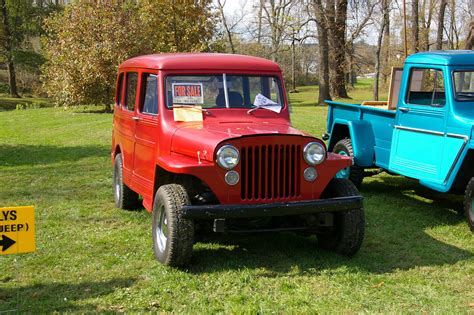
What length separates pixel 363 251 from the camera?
5.81m

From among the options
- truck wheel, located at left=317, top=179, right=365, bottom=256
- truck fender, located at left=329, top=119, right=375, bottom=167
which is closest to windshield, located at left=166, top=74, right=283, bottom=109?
truck wheel, located at left=317, top=179, right=365, bottom=256

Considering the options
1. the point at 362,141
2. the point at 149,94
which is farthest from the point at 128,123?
the point at 362,141

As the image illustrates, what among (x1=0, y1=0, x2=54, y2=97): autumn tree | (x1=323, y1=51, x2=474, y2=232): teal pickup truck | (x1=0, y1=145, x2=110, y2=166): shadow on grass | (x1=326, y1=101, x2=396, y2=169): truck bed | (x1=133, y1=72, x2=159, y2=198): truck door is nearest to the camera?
(x1=133, y1=72, x2=159, y2=198): truck door

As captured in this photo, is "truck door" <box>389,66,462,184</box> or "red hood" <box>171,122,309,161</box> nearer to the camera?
"red hood" <box>171,122,309,161</box>

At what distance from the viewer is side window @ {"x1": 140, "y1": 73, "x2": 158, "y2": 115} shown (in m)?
6.24

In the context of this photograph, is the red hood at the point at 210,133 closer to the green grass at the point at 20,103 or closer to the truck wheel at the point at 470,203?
the truck wheel at the point at 470,203

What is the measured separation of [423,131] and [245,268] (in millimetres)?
3336

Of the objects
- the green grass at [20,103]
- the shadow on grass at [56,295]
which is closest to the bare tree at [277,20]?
the green grass at [20,103]

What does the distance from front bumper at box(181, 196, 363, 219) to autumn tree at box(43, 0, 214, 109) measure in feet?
70.6

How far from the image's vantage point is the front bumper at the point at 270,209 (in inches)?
191

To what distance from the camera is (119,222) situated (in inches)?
277

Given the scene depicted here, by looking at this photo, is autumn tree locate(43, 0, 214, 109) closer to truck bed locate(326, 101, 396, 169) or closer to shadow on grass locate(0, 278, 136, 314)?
truck bed locate(326, 101, 396, 169)

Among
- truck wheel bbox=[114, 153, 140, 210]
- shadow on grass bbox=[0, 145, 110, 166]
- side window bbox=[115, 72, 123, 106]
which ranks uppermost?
side window bbox=[115, 72, 123, 106]

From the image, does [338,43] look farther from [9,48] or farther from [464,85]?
[9,48]
